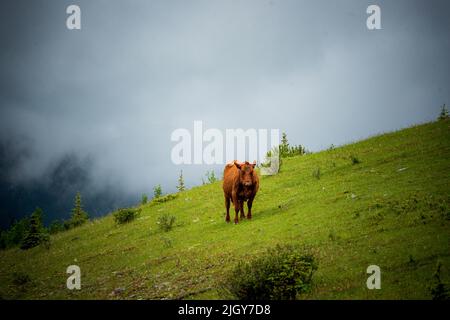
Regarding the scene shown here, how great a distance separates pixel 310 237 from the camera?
15.8 m

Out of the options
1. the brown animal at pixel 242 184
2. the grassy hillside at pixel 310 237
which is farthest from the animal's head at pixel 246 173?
the grassy hillside at pixel 310 237

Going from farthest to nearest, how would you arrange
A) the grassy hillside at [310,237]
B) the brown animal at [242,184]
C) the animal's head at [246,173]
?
1. the brown animal at [242,184]
2. the animal's head at [246,173]
3. the grassy hillside at [310,237]

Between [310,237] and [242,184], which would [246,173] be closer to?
[242,184]

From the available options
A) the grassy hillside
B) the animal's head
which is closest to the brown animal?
the animal's head

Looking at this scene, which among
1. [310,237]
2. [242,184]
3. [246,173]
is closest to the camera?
[310,237]

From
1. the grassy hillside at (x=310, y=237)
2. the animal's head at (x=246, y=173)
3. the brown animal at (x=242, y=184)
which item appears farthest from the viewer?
the brown animal at (x=242, y=184)

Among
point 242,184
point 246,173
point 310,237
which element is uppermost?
point 246,173

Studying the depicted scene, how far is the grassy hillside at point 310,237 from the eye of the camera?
11.7m

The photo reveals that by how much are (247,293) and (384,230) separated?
722 centimetres

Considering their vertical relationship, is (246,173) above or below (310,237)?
above

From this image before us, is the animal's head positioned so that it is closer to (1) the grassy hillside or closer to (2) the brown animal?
(2) the brown animal

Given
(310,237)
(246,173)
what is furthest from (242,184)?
(310,237)

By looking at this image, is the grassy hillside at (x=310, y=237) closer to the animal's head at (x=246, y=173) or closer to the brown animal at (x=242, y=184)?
the brown animal at (x=242, y=184)
